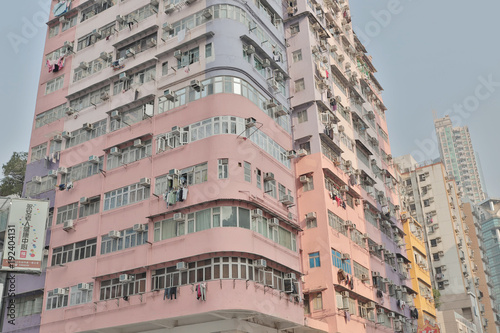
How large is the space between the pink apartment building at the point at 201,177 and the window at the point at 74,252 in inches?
3.2

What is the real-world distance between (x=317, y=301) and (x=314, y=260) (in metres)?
2.43

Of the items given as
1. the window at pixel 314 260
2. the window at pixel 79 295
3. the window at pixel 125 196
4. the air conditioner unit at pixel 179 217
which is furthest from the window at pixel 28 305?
the window at pixel 314 260

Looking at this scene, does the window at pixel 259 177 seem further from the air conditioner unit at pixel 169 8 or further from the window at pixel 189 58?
the air conditioner unit at pixel 169 8

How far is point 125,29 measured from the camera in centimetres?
3622

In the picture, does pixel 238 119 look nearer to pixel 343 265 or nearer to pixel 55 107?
pixel 343 265

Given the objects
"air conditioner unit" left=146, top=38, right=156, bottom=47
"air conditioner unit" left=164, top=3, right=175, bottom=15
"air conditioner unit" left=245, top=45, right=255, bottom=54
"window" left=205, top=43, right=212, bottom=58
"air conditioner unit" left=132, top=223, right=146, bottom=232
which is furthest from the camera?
"air conditioner unit" left=146, top=38, right=156, bottom=47

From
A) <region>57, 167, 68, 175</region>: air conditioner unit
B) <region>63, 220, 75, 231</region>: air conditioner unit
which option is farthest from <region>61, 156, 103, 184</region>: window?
<region>63, 220, 75, 231</region>: air conditioner unit

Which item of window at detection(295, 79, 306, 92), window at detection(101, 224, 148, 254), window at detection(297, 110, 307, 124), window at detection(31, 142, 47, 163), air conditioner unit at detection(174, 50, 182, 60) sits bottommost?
window at detection(101, 224, 148, 254)

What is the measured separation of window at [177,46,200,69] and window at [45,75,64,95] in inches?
428

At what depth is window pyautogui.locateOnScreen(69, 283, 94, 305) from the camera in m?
29.9

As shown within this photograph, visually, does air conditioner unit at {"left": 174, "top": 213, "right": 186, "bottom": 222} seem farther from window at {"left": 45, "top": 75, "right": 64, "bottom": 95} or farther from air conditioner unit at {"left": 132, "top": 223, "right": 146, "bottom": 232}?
window at {"left": 45, "top": 75, "right": 64, "bottom": 95}

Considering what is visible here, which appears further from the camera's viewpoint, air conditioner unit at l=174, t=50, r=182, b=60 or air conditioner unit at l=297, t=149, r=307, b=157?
air conditioner unit at l=297, t=149, r=307, b=157

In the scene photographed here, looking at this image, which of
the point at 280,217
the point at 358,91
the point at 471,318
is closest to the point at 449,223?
the point at 471,318

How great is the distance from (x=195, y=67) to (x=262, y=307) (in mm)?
14342
